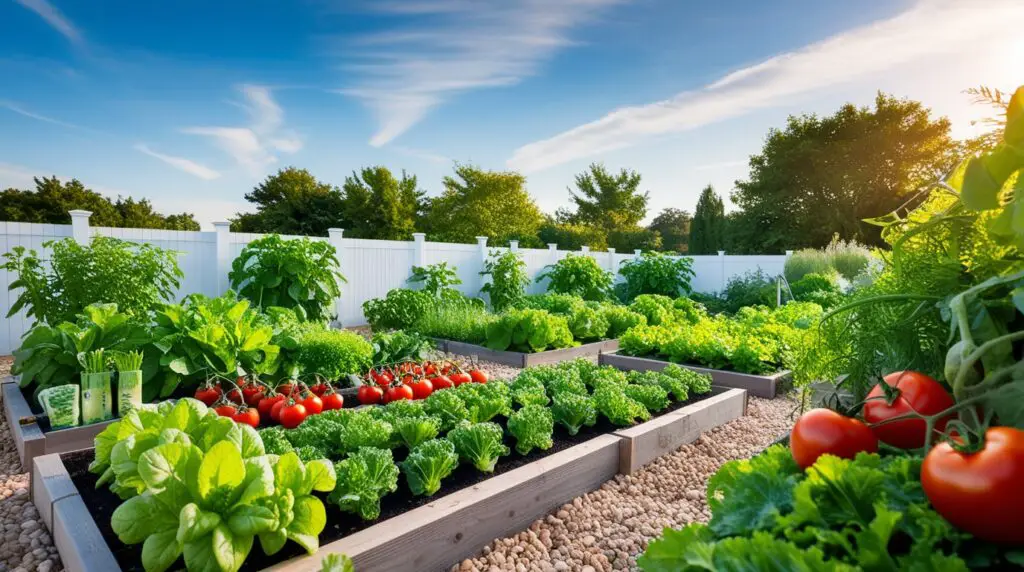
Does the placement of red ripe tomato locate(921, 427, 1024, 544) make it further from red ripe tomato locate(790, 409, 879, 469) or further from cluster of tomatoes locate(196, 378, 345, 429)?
cluster of tomatoes locate(196, 378, 345, 429)

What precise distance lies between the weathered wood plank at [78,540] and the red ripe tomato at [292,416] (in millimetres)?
1118

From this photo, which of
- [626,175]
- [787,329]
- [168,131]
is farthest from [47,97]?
[626,175]

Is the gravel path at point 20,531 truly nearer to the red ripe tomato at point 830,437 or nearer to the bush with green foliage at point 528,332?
the red ripe tomato at point 830,437

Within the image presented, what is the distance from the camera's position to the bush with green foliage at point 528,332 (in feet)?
19.6

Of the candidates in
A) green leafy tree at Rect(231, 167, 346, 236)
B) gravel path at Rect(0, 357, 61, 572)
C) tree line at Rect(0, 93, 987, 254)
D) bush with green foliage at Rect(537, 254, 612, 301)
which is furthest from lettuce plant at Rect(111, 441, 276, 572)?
green leafy tree at Rect(231, 167, 346, 236)

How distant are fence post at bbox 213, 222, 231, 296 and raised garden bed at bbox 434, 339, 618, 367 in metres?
3.68

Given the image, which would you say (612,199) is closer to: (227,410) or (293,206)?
(293,206)

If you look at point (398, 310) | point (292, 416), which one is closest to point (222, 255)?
point (398, 310)

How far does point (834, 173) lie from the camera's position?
24.7 meters

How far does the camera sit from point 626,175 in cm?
3077

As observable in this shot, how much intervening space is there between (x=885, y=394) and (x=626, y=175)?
31573 mm

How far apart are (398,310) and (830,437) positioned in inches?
290

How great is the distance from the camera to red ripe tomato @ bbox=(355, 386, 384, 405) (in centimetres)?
378

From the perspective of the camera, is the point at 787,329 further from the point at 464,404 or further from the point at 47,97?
the point at 47,97
